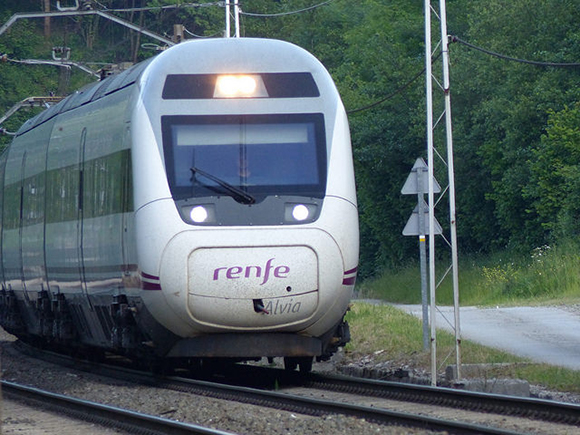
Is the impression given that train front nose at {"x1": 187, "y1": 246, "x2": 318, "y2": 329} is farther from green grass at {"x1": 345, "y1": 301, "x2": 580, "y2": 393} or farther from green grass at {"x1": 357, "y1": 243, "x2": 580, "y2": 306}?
green grass at {"x1": 357, "y1": 243, "x2": 580, "y2": 306}

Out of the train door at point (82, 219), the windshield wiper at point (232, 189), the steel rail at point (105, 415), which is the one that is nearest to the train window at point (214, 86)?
the windshield wiper at point (232, 189)

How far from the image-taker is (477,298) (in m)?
37.5

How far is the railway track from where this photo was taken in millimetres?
10727

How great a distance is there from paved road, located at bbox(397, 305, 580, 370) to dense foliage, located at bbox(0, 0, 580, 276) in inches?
A: 357

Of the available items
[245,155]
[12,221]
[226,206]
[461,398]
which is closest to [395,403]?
[461,398]

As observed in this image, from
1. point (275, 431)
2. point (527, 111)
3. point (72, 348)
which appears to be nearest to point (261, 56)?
point (275, 431)

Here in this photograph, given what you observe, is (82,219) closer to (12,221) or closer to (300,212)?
(300,212)

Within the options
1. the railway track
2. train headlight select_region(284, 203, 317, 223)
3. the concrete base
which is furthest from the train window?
the concrete base

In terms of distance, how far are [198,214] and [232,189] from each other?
1.52 ft

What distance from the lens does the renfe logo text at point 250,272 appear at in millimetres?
13000

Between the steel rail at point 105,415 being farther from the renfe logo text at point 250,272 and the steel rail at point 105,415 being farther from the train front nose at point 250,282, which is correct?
the renfe logo text at point 250,272

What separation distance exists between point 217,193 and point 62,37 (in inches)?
2636

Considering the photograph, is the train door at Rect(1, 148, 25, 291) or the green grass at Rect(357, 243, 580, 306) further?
the green grass at Rect(357, 243, 580, 306)

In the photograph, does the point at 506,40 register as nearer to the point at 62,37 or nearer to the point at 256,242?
the point at 256,242
